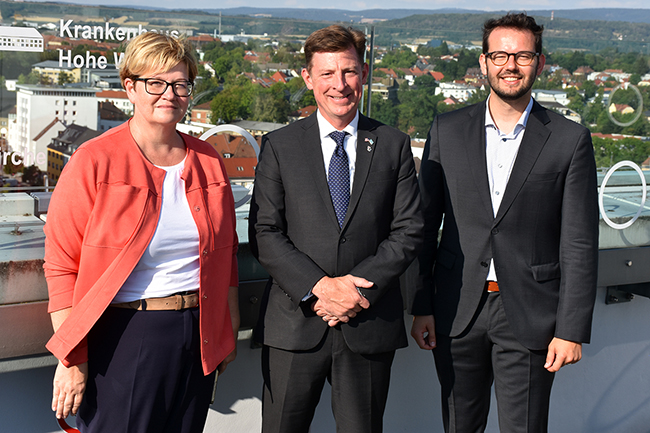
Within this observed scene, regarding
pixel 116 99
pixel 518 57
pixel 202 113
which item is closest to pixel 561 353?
pixel 518 57

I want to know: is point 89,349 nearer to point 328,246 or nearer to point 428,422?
point 328,246

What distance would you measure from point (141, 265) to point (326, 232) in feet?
2.06

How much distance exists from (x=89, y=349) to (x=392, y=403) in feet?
6.40

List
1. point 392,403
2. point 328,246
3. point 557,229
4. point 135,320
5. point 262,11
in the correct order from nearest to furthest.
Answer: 1. point 135,320
2. point 328,246
3. point 557,229
4. point 392,403
5. point 262,11

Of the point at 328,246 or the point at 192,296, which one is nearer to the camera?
the point at 192,296

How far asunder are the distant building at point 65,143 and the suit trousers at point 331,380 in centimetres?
144

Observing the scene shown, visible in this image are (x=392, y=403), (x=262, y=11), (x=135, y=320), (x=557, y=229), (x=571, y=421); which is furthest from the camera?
(x=262, y=11)

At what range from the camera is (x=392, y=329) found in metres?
2.36

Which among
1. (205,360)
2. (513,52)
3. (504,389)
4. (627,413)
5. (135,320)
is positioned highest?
(513,52)

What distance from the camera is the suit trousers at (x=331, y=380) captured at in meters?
2.33

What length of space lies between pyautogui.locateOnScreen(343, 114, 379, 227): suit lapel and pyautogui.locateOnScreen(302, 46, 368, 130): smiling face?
10cm

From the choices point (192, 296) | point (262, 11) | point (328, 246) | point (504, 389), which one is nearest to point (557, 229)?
point (504, 389)

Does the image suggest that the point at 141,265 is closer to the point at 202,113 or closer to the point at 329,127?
the point at 329,127

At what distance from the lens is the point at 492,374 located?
2602 mm
